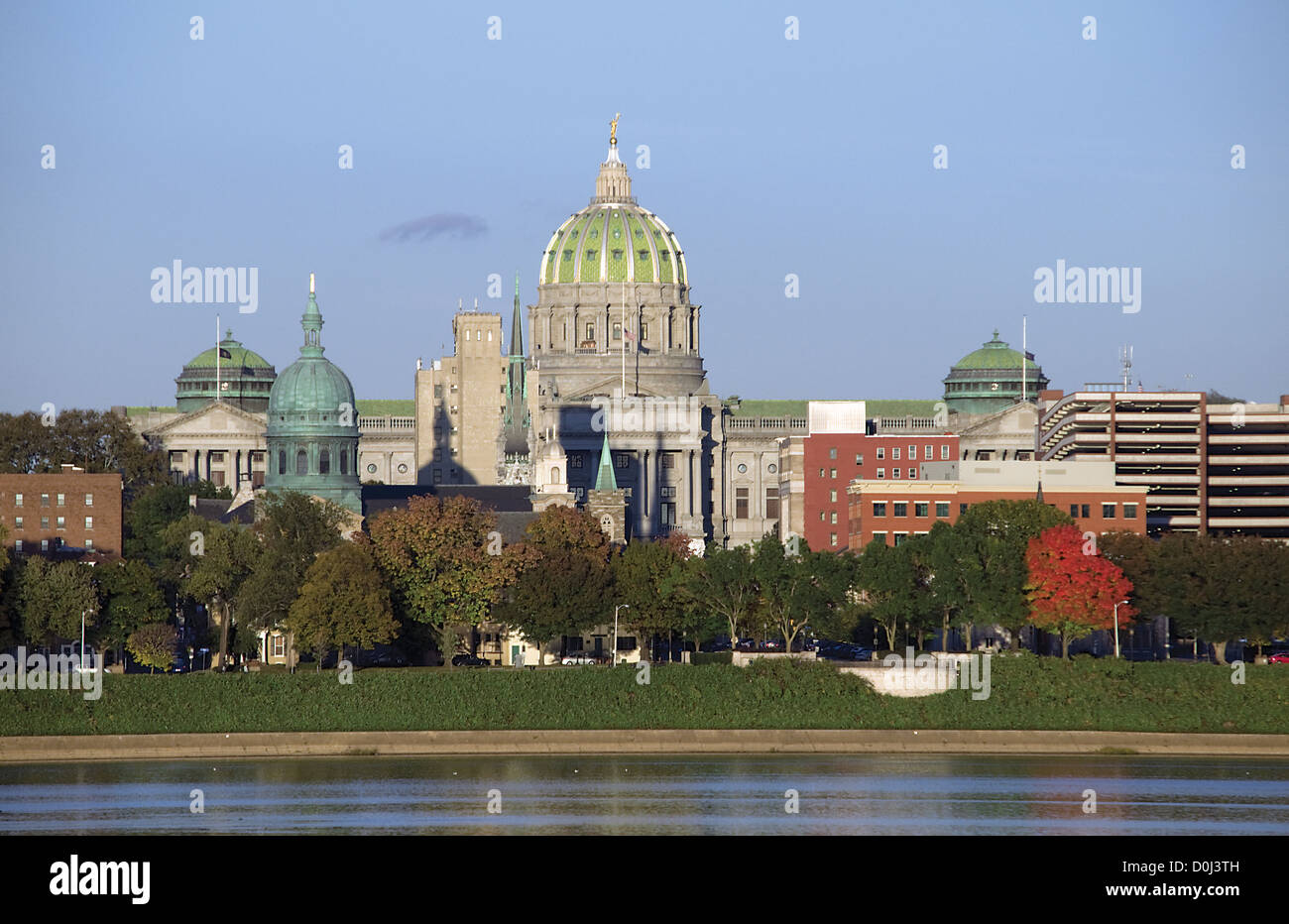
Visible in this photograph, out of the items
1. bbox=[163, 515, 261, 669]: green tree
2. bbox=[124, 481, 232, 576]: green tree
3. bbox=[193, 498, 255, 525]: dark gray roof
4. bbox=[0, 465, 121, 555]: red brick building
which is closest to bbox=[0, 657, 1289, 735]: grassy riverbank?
bbox=[163, 515, 261, 669]: green tree

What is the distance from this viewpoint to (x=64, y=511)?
526 feet

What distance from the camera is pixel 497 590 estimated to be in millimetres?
143500

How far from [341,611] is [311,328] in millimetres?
41771

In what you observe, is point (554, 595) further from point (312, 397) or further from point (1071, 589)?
point (312, 397)

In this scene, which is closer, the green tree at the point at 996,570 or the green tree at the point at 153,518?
the green tree at the point at 996,570

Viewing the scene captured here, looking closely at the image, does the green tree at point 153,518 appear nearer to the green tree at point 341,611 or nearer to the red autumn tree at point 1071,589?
the green tree at point 341,611

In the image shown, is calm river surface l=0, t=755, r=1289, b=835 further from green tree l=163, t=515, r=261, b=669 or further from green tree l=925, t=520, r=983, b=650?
green tree l=163, t=515, r=261, b=669

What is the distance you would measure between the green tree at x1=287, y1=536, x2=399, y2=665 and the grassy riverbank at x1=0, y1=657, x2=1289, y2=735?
26.4 feet

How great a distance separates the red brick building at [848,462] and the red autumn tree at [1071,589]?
194 ft

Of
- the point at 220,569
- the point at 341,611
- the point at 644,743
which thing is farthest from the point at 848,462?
the point at 644,743

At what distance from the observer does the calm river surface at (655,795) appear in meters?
91.7

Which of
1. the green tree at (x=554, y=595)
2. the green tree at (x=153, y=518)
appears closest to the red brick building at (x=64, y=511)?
the green tree at (x=153, y=518)
